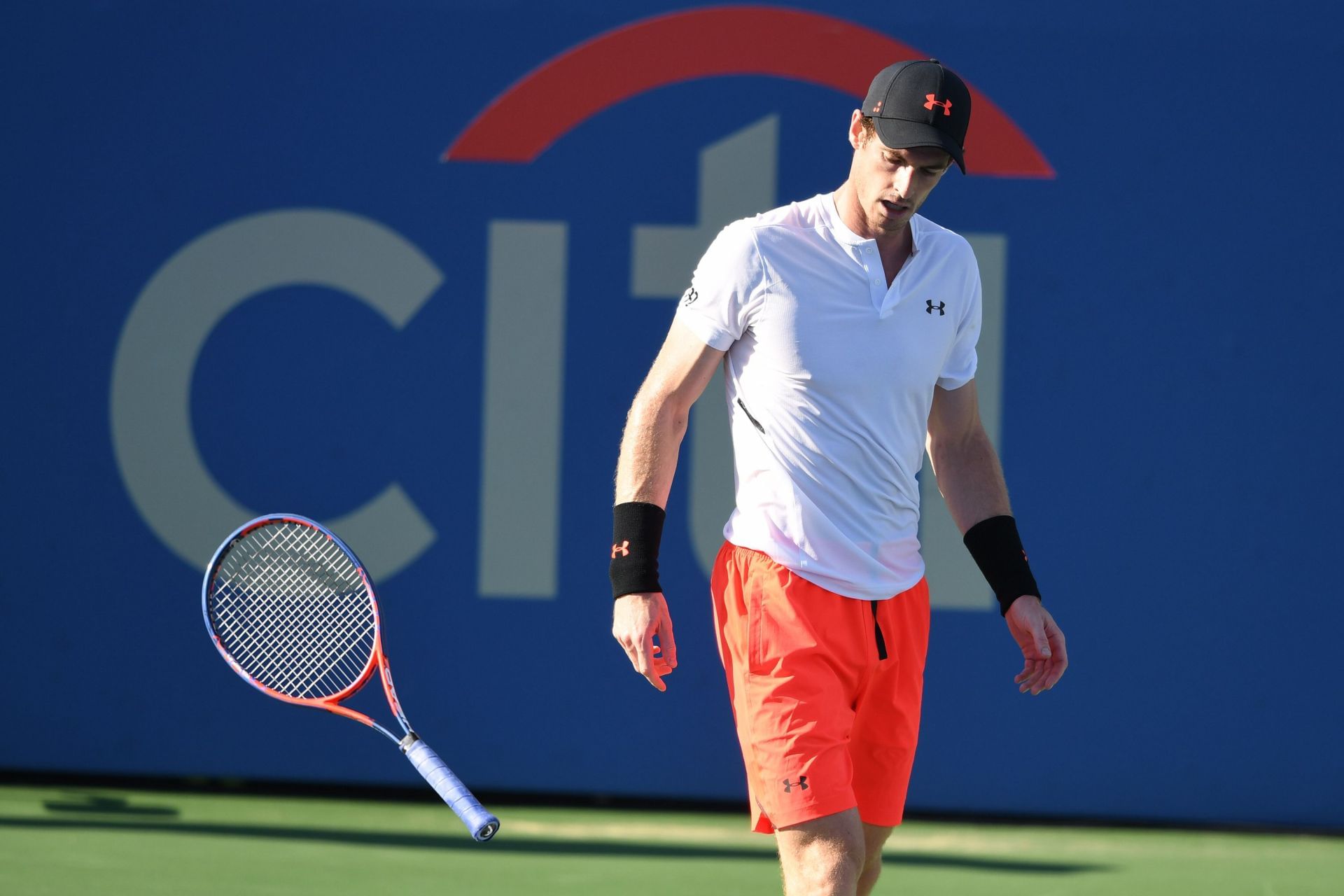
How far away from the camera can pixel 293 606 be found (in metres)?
3.00

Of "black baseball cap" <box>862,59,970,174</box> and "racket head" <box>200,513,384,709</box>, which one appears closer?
"black baseball cap" <box>862,59,970,174</box>

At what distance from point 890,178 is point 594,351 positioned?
1859 millimetres

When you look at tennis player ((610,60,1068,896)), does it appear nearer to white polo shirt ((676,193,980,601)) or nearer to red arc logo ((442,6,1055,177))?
white polo shirt ((676,193,980,601))

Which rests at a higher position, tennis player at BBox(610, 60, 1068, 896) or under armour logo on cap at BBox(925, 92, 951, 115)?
under armour logo on cap at BBox(925, 92, 951, 115)

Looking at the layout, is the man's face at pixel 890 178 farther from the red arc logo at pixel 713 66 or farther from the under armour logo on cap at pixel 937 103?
the red arc logo at pixel 713 66

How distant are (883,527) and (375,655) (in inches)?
34.0

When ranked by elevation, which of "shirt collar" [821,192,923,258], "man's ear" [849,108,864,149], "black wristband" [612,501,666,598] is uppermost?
"man's ear" [849,108,864,149]

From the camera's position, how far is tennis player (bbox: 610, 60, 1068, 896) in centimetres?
218

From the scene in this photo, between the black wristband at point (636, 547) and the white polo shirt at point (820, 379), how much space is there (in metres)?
0.17

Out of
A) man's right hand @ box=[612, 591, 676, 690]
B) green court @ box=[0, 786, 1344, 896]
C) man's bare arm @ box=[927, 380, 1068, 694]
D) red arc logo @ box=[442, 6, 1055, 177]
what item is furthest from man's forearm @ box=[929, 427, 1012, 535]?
red arc logo @ box=[442, 6, 1055, 177]

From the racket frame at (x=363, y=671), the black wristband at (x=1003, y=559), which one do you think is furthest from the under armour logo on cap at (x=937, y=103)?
the racket frame at (x=363, y=671)

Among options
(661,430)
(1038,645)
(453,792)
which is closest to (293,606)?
(453,792)

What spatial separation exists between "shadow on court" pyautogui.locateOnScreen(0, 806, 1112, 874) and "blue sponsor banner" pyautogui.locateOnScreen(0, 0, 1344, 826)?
28cm

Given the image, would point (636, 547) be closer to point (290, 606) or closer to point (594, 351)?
point (290, 606)
